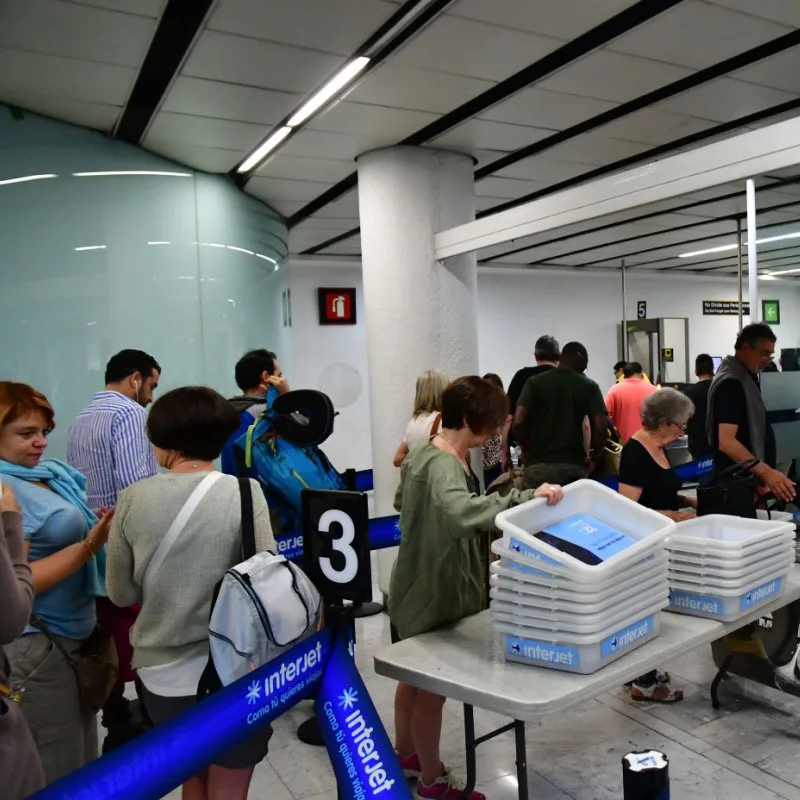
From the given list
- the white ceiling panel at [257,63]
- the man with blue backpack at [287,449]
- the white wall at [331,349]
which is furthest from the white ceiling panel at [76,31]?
the white wall at [331,349]

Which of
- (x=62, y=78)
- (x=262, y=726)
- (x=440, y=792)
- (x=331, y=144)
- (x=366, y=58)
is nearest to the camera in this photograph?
(x=262, y=726)

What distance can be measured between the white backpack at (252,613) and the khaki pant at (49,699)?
15.7 inches

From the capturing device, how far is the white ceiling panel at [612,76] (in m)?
3.25

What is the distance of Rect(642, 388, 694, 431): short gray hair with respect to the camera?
8.68 ft

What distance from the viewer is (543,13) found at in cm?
279

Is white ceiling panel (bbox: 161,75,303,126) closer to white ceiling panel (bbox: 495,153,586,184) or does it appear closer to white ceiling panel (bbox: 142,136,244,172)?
white ceiling panel (bbox: 142,136,244,172)

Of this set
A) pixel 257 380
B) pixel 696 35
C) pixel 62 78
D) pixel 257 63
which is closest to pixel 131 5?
pixel 257 63

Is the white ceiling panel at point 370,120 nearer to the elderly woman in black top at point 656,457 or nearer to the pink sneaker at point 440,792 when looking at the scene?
the elderly woman in black top at point 656,457

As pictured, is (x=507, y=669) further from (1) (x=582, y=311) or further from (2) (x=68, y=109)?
(1) (x=582, y=311)

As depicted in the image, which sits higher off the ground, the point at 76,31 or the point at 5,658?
the point at 76,31

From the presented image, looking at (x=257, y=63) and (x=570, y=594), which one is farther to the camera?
(x=257, y=63)

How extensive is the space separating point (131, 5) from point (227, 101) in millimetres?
979

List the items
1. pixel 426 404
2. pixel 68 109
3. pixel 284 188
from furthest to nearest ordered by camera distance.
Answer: pixel 284 188
pixel 68 109
pixel 426 404

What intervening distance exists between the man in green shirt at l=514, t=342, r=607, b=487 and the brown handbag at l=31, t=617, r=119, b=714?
2541 millimetres
